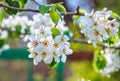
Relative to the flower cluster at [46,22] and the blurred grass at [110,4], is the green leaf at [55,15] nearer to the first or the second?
the flower cluster at [46,22]

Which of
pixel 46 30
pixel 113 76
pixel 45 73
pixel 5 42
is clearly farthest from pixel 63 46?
pixel 45 73

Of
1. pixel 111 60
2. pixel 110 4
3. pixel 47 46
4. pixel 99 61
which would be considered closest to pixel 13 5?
pixel 47 46

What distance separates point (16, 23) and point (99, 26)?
1.40 meters

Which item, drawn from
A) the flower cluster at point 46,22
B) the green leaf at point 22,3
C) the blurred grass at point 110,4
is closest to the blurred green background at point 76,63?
the blurred grass at point 110,4

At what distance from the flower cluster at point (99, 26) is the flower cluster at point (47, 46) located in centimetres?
14

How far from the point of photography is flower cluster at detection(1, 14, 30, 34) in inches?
126

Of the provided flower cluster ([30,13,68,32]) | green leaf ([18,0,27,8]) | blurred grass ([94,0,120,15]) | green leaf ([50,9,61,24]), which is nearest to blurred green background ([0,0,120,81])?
blurred grass ([94,0,120,15])

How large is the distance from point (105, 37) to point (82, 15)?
0.19 m

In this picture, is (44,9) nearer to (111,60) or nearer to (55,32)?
(55,32)

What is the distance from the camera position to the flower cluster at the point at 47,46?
73.5 inches

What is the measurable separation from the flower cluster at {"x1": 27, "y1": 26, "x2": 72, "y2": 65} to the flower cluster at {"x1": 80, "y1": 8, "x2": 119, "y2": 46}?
0.14m

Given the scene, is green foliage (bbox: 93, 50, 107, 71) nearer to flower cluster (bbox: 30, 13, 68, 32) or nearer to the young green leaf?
flower cluster (bbox: 30, 13, 68, 32)

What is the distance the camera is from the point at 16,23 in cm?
329

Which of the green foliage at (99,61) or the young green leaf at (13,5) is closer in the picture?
the young green leaf at (13,5)
